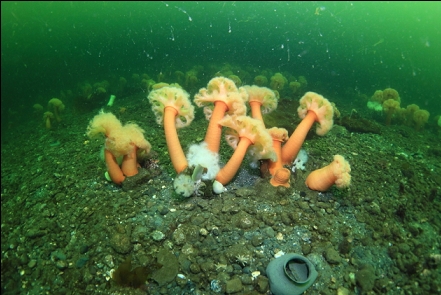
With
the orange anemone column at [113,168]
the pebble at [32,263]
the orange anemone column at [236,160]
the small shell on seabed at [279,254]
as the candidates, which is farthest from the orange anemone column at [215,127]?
the pebble at [32,263]

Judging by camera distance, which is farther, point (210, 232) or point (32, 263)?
point (210, 232)

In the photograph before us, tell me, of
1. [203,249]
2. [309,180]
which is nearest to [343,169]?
[309,180]

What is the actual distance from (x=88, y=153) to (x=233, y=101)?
3755mm

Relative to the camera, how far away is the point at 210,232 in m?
3.48

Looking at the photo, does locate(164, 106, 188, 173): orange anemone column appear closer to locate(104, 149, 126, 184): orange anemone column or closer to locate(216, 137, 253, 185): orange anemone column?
locate(216, 137, 253, 185): orange anemone column


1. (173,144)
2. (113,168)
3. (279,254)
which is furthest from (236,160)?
(113,168)

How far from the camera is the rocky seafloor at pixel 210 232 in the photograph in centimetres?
305

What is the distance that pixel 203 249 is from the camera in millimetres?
3275

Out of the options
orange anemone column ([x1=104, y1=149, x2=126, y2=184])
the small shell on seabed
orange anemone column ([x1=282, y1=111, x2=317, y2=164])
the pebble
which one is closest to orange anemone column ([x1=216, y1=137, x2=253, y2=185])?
orange anemone column ([x1=282, y1=111, x2=317, y2=164])

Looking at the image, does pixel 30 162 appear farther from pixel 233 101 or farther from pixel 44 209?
pixel 233 101

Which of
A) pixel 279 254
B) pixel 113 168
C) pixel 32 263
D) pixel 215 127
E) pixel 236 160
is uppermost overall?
pixel 215 127

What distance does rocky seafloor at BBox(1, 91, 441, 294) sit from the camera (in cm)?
305

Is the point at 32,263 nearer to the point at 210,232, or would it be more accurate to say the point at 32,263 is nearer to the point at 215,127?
the point at 210,232

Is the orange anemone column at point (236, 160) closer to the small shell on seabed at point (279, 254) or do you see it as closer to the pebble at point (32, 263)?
the small shell on seabed at point (279, 254)
